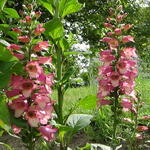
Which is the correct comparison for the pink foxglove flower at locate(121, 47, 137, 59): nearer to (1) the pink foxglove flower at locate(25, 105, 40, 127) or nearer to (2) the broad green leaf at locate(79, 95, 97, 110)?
(2) the broad green leaf at locate(79, 95, 97, 110)

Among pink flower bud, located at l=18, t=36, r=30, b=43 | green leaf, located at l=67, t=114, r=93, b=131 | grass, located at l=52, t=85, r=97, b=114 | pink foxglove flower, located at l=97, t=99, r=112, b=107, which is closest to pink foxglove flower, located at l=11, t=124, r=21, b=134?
pink flower bud, located at l=18, t=36, r=30, b=43

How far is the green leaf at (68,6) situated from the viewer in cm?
220

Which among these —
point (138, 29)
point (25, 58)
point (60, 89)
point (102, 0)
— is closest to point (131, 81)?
point (60, 89)

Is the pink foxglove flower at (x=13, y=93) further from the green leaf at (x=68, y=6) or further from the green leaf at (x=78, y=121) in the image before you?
the green leaf at (x=68, y=6)

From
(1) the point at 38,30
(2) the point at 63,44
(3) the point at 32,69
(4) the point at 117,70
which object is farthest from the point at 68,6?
(3) the point at 32,69

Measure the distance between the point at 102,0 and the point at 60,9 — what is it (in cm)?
1680

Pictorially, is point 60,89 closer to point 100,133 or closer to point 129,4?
point 100,133

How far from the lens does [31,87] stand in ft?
5.38

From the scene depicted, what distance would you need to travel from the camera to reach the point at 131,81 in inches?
80.3

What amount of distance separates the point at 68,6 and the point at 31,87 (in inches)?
29.7

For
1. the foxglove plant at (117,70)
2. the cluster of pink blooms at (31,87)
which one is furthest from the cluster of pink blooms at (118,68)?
the cluster of pink blooms at (31,87)

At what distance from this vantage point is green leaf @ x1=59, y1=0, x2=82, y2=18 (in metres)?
2.20

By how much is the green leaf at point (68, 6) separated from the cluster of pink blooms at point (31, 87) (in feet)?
1.62

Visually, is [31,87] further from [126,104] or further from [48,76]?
[126,104]
